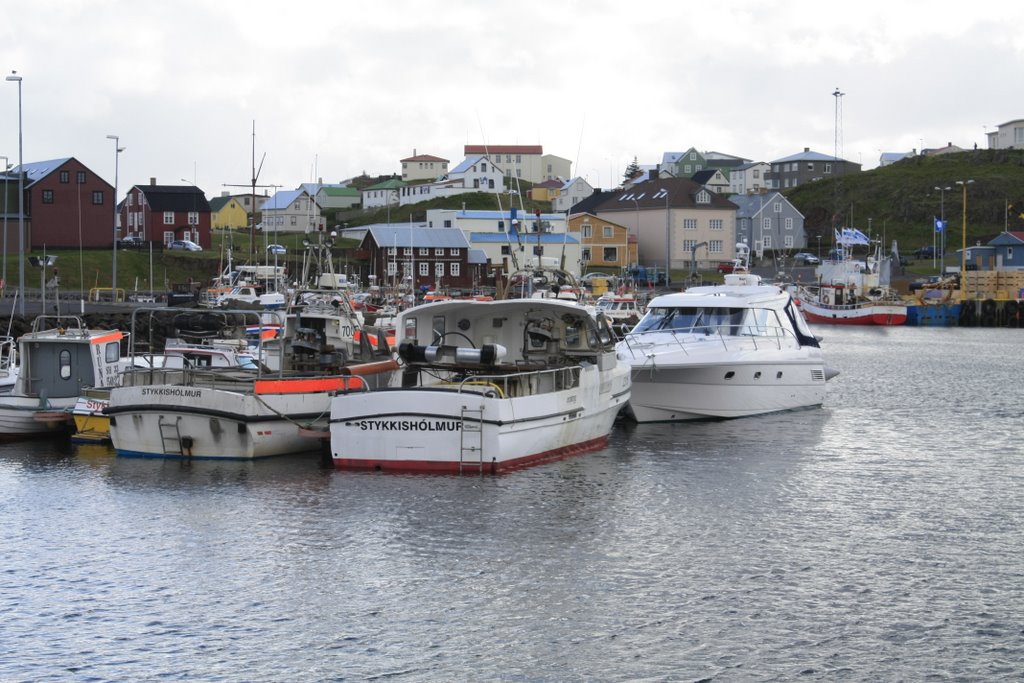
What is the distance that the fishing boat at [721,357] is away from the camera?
117 feet

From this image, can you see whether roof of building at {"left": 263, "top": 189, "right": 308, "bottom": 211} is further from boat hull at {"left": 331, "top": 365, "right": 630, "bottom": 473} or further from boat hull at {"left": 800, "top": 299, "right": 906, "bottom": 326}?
boat hull at {"left": 331, "top": 365, "right": 630, "bottom": 473}

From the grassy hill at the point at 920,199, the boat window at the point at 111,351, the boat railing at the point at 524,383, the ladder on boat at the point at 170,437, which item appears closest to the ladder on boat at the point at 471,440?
the boat railing at the point at 524,383

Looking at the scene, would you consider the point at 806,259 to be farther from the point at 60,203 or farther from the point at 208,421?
the point at 208,421

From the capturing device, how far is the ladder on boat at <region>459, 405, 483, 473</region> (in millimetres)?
26344

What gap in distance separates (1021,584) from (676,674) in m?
7.04

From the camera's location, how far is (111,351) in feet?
110

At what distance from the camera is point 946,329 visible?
92625 millimetres

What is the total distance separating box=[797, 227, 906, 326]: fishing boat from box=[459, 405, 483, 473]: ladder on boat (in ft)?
242

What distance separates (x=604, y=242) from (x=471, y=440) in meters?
93.3

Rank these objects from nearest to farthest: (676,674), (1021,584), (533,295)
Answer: (676,674)
(1021,584)
(533,295)

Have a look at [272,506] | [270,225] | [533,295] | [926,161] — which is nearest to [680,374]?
[533,295]

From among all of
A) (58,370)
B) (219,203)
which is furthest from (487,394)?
(219,203)

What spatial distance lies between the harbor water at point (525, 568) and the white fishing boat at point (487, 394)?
2.03 feet

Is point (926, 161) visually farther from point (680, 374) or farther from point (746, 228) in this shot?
point (680, 374)
